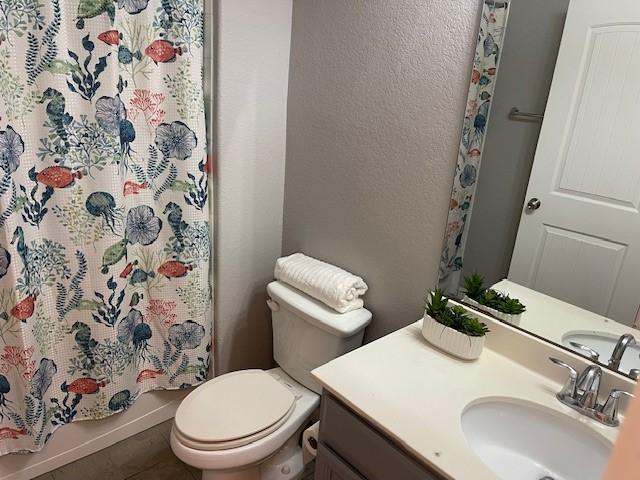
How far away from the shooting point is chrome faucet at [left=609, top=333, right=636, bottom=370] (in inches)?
42.4

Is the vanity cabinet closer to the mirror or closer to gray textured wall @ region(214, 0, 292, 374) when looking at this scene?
the mirror

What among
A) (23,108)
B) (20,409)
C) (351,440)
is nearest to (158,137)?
(23,108)

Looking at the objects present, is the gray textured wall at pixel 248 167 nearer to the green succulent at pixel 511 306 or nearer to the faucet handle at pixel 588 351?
the green succulent at pixel 511 306

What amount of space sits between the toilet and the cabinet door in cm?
29

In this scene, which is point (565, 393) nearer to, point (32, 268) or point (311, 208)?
point (311, 208)

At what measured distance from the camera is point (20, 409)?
1.54m

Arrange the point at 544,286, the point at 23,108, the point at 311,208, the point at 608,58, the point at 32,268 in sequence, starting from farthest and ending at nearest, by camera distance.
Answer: the point at 311,208 < the point at 32,268 < the point at 23,108 < the point at 544,286 < the point at 608,58

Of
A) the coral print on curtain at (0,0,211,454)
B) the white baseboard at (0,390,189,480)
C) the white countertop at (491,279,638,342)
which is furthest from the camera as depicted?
the white baseboard at (0,390,189,480)

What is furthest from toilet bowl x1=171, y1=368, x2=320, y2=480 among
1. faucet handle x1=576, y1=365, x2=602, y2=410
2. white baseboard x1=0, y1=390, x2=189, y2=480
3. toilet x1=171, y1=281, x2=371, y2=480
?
faucet handle x1=576, y1=365, x2=602, y2=410

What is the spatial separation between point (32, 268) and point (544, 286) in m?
1.57

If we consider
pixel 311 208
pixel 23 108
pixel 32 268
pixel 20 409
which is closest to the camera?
pixel 23 108

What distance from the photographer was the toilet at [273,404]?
1377mm

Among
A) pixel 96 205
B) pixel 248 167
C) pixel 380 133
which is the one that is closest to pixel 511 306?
pixel 380 133

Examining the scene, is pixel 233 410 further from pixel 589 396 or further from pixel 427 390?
pixel 589 396
